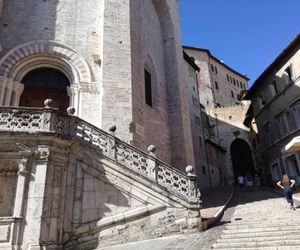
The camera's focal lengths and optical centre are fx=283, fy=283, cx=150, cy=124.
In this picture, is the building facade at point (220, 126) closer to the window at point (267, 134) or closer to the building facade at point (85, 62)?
the window at point (267, 134)

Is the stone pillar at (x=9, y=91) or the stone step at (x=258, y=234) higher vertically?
the stone pillar at (x=9, y=91)

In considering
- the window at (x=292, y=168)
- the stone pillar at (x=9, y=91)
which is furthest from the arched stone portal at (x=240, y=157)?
the stone pillar at (x=9, y=91)

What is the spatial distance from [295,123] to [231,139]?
20.4m

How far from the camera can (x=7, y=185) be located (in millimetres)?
7980

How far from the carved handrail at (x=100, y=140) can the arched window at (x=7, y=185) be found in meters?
1.04

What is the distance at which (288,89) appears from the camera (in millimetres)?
17938

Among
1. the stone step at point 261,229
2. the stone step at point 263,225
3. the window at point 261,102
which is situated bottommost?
the stone step at point 261,229

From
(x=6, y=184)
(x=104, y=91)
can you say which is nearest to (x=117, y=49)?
(x=104, y=91)

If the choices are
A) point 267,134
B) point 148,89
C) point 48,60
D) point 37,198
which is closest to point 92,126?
point 37,198

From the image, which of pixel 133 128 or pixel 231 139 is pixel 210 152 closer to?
pixel 231 139

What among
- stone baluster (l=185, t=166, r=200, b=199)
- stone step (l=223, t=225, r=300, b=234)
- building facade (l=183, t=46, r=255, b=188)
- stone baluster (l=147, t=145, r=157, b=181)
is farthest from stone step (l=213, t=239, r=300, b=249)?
building facade (l=183, t=46, r=255, b=188)

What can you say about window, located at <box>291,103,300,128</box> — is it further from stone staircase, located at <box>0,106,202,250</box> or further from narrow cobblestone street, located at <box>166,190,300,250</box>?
stone staircase, located at <box>0,106,202,250</box>

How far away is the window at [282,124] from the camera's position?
60.3 feet

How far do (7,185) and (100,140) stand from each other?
293cm
